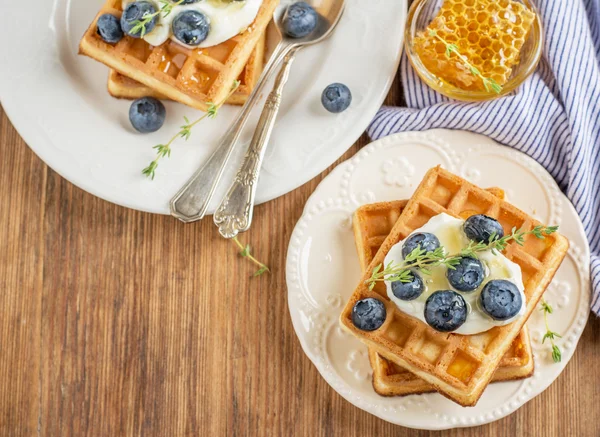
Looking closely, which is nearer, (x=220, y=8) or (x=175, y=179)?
(x=220, y=8)

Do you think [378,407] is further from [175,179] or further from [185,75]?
[185,75]

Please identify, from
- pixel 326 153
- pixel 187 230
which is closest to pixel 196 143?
pixel 187 230

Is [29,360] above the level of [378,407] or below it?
below

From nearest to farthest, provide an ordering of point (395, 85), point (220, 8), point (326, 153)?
point (220, 8) → point (326, 153) → point (395, 85)

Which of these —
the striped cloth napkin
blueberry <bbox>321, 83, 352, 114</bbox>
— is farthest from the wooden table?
the striped cloth napkin

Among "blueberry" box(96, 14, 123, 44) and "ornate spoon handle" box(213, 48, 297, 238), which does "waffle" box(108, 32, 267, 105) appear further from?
"blueberry" box(96, 14, 123, 44)

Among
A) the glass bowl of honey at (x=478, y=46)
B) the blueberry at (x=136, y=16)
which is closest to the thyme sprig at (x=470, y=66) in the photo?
the glass bowl of honey at (x=478, y=46)
